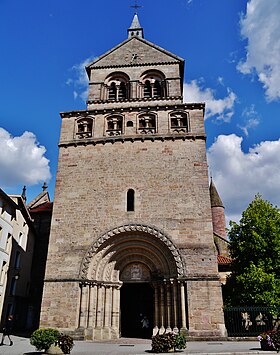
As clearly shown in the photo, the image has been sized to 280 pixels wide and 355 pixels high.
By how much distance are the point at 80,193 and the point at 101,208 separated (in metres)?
1.55

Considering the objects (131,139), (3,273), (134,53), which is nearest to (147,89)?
(134,53)

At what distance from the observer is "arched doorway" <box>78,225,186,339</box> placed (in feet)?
47.5

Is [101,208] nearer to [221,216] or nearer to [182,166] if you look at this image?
[182,166]

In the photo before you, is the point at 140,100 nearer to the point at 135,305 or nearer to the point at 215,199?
the point at 135,305

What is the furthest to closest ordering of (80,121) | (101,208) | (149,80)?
(149,80) < (80,121) < (101,208)

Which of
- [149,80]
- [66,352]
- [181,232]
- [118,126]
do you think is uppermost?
[149,80]

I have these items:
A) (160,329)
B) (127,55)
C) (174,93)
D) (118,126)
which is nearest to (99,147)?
(118,126)

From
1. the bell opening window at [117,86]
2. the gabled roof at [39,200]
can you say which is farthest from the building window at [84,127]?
the gabled roof at [39,200]

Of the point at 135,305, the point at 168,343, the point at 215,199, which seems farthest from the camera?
the point at 215,199

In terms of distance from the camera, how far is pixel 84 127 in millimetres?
19359

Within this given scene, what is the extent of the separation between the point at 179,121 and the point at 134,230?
23.8 feet

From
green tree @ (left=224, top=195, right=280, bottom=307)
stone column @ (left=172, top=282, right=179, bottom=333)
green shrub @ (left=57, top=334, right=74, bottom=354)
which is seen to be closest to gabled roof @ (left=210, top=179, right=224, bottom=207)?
green tree @ (left=224, top=195, right=280, bottom=307)

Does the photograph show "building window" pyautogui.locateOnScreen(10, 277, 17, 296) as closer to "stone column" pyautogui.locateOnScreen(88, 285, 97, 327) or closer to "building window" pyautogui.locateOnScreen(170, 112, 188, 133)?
"stone column" pyautogui.locateOnScreen(88, 285, 97, 327)

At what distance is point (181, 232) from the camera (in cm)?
1547
